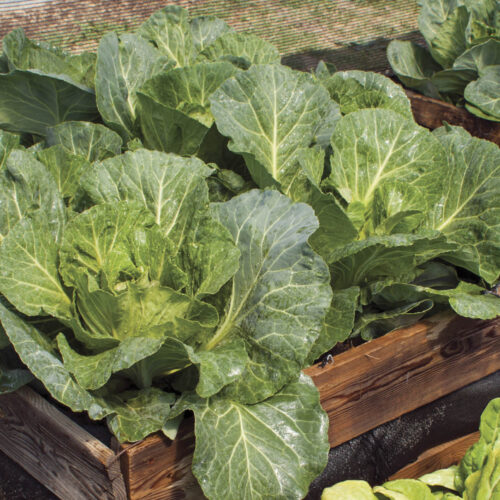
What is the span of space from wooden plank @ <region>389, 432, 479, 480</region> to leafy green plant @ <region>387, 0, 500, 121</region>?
170 cm

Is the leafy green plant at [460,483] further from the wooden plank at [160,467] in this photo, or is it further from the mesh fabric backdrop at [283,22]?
the mesh fabric backdrop at [283,22]

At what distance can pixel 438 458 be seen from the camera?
209 cm

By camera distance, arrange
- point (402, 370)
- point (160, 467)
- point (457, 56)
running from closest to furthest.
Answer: point (160, 467) → point (402, 370) → point (457, 56)

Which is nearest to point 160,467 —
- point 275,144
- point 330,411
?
point 330,411

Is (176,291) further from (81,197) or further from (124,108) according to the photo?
(124,108)

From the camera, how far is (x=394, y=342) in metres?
1.95

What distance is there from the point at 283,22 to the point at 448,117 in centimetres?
169

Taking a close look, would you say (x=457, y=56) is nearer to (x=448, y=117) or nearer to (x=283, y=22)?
(x=448, y=117)

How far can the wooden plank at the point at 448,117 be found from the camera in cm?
330

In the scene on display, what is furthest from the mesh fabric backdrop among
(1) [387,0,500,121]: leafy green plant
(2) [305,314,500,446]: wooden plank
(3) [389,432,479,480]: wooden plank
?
(3) [389,432,479,480]: wooden plank

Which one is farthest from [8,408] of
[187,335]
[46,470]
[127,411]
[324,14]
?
[324,14]

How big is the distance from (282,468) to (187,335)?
0.38 metres

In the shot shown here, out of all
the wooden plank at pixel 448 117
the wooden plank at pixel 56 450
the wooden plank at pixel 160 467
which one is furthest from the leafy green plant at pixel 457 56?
the wooden plank at pixel 56 450

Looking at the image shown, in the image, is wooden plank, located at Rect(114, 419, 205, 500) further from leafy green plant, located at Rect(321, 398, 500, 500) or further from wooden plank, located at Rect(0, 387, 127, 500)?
leafy green plant, located at Rect(321, 398, 500, 500)
